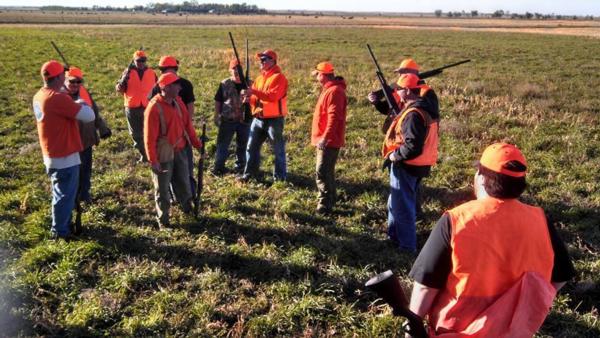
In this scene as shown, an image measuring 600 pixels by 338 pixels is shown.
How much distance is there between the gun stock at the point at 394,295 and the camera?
2.84m

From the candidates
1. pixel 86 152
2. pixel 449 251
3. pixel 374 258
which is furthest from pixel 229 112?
pixel 449 251

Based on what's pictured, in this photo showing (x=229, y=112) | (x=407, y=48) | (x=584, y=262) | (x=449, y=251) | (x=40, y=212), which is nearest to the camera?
(x=449, y=251)

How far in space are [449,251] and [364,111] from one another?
481 inches

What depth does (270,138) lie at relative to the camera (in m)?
8.99

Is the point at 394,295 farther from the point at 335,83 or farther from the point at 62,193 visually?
the point at 62,193

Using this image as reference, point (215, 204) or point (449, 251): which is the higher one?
point (449, 251)

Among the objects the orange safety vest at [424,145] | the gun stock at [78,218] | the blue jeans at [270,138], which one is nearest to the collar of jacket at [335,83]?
the orange safety vest at [424,145]

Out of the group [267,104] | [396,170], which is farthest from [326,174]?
[267,104]

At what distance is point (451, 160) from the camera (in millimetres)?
10461

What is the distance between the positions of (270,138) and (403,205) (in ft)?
10.8

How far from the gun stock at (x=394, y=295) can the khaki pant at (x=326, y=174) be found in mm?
4798

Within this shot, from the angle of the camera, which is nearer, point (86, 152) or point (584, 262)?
point (584, 262)

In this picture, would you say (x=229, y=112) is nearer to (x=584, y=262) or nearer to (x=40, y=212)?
(x=40, y=212)

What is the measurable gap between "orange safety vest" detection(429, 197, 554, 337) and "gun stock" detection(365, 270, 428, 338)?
27 centimetres
